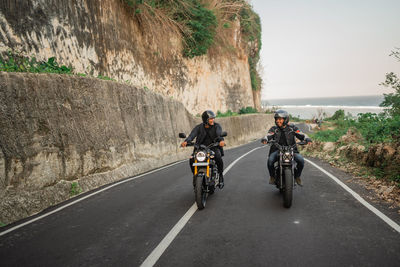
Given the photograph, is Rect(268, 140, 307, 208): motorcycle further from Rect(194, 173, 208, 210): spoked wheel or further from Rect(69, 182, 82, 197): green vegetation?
Rect(69, 182, 82, 197): green vegetation

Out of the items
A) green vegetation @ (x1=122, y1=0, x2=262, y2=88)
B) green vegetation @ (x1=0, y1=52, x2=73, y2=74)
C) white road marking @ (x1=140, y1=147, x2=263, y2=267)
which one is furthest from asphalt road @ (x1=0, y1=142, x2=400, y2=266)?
green vegetation @ (x1=122, y1=0, x2=262, y2=88)

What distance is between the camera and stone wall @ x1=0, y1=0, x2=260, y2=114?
10.6 meters

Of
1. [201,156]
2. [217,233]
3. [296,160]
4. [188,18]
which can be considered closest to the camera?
[217,233]

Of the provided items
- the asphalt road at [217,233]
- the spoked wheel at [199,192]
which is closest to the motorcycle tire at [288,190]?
the asphalt road at [217,233]

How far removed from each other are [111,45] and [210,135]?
1167 cm

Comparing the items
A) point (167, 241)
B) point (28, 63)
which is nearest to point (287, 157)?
point (167, 241)

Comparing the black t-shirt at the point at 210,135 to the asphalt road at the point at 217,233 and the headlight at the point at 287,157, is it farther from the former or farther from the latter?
the headlight at the point at 287,157

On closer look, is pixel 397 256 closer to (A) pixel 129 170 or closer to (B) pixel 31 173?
(B) pixel 31 173

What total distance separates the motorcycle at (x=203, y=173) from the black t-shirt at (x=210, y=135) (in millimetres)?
271

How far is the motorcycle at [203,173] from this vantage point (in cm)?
573

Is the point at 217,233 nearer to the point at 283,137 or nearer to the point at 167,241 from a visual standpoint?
the point at 167,241

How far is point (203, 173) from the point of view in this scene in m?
6.00

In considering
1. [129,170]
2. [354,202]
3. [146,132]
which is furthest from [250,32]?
[354,202]

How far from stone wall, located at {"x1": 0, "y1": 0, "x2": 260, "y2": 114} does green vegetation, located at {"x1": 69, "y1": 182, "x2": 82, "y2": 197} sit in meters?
4.97
